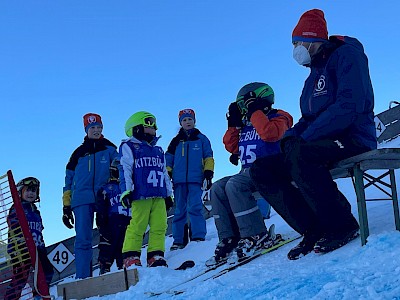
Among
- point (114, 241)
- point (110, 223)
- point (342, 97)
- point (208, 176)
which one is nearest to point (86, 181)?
point (110, 223)

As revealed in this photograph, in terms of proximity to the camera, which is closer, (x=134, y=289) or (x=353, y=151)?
(x=353, y=151)

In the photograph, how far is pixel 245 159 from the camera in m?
4.78

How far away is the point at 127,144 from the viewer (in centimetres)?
556

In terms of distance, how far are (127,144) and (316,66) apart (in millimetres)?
2341

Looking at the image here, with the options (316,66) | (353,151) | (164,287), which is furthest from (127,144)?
(353,151)

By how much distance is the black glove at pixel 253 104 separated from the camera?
450 centimetres

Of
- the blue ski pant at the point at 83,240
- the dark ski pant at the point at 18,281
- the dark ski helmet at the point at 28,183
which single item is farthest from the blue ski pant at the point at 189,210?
the dark ski pant at the point at 18,281

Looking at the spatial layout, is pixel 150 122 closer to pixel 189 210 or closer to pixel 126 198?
pixel 126 198

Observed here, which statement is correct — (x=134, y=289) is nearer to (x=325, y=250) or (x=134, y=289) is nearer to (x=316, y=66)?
(x=325, y=250)

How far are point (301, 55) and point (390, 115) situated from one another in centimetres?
1062

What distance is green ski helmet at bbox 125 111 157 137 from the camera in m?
5.65

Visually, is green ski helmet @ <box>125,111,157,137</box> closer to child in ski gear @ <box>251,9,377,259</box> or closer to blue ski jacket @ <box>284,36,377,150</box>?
child in ski gear @ <box>251,9,377,259</box>

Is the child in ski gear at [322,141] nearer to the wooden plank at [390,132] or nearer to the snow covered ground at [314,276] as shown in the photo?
the snow covered ground at [314,276]

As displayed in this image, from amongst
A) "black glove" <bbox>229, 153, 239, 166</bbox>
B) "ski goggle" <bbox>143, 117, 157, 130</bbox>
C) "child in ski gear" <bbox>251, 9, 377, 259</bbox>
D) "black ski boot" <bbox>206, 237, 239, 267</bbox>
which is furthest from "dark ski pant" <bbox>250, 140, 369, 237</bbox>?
"ski goggle" <bbox>143, 117, 157, 130</bbox>
